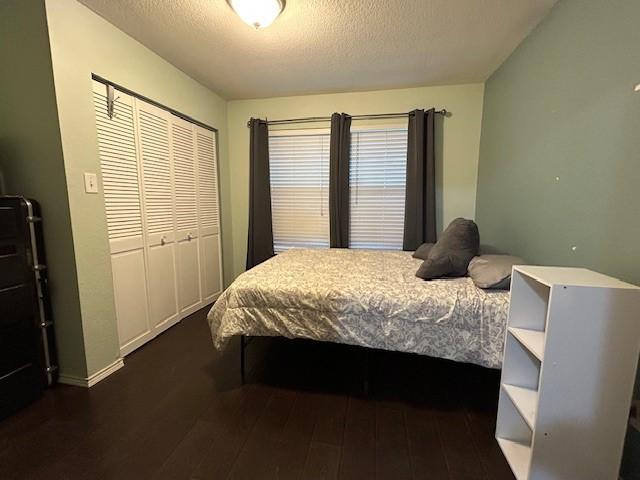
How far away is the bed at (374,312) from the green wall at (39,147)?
0.96m

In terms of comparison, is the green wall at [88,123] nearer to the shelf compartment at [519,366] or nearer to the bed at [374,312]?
the bed at [374,312]

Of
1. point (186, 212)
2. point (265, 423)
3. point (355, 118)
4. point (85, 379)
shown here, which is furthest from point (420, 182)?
point (85, 379)

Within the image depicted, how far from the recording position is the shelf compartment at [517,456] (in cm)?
124

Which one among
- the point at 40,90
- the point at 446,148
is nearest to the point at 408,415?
the point at 446,148

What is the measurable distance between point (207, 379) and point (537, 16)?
3293 mm

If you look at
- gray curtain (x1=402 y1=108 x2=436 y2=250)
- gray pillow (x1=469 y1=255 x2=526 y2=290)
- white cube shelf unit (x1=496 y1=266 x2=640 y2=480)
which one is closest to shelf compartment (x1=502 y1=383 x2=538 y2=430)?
white cube shelf unit (x1=496 y1=266 x2=640 y2=480)

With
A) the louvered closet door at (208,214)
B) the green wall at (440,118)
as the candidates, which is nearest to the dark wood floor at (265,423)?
the louvered closet door at (208,214)

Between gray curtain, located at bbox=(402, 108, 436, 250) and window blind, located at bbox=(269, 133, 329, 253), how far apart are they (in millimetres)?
949

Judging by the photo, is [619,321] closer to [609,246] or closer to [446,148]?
[609,246]

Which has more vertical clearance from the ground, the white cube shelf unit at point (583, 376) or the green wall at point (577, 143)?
the green wall at point (577, 143)

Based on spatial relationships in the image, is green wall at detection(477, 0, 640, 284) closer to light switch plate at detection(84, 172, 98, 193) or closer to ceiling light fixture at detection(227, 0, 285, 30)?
ceiling light fixture at detection(227, 0, 285, 30)

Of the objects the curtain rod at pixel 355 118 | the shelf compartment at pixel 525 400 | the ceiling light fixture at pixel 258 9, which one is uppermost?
the ceiling light fixture at pixel 258 9

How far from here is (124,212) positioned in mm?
2195

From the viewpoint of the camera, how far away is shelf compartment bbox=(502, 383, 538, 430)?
121 cm
